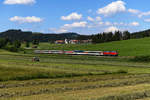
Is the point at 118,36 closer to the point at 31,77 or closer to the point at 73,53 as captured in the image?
the point at 73,53

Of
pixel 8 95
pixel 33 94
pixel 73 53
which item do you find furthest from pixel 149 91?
pixel 73 53

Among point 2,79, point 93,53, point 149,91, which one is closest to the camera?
point 149,91

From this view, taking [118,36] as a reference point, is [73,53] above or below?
below

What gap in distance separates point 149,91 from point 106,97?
5.30 m

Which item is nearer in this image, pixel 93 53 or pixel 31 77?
pixel 31 77

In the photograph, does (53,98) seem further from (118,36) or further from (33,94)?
(118,36)

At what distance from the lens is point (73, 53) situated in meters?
112

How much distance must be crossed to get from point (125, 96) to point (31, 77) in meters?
15.6

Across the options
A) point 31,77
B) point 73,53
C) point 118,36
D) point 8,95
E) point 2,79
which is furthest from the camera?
point 118,36

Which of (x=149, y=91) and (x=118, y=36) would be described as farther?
(x=118, y=36)

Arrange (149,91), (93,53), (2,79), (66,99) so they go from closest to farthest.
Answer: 1. (66,99)
2. (149,91)
3. (2,79)
4. (93,53)

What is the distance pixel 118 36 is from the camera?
649 ft

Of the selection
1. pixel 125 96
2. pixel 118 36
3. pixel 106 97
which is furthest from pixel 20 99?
pixel 118 36

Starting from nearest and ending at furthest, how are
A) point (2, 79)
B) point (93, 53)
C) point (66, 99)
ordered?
point (66, 99), point (2, 79), point (93, 53)
